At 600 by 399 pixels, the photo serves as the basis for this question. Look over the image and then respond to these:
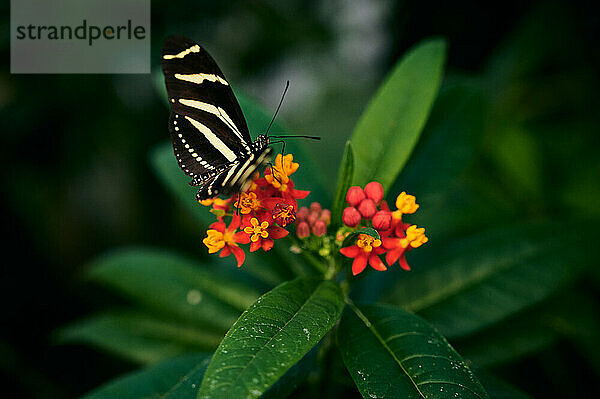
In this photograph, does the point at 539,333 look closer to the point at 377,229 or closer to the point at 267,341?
the point at 377,229

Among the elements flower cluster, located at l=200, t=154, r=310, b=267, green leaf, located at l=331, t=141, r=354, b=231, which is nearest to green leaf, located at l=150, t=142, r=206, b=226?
flower cluster, located at l=200, t=154, r=310, b=267

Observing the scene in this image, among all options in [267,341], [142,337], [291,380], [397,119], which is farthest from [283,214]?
[142,337]

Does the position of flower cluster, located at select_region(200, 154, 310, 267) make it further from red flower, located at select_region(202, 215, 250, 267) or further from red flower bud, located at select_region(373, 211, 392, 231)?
red flower bud, located at select_region(373, 211, 392, 231)

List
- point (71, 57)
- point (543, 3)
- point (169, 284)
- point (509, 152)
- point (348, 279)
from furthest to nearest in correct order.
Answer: point (71, 57), point (543, 3), point (509, 152), point (169, 284), point (348, 279)

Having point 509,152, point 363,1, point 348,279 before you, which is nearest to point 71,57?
point 363,1

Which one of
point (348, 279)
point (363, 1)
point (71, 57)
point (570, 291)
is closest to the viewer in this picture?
point (348, 279)

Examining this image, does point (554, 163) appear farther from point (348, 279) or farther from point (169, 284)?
point (169, 284)
